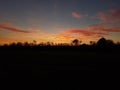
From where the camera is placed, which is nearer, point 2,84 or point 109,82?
point 2,84

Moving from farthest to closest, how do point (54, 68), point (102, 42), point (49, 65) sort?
point (102, 42) → point (49, 65) → point (54, 68)

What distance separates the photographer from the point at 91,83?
10.3 metres

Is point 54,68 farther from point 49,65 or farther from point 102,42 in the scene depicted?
point 102,42

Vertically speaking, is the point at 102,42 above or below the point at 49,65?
above

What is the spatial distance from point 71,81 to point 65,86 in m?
1.20

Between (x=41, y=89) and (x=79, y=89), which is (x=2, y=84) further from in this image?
(x=79, y=89)

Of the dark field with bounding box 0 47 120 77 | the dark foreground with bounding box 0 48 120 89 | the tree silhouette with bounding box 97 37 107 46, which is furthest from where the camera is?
the tree silhouette with bounding box 97 37 107 46

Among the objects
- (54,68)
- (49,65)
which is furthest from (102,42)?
(54,68)

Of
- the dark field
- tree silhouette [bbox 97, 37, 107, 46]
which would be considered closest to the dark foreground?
the dark field

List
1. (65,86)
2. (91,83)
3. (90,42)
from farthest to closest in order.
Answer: (90,42) < (91,83) < (65,86)

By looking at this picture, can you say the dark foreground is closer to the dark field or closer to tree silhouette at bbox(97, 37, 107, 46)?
the dark field

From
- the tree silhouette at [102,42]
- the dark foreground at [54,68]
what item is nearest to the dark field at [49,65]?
the dark foreground at [54,68]

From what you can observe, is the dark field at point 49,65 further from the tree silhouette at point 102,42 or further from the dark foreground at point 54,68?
the tree silhouette at point 102,42


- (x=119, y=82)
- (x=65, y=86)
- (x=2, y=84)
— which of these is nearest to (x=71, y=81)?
(x=65, y=86)
